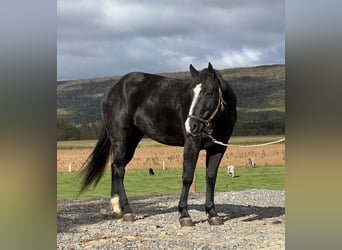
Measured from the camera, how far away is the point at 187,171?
6125 mm

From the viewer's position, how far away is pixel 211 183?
6.34m

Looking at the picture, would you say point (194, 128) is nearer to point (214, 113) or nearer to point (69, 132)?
point (214, 113)

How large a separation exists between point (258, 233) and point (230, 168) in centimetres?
866

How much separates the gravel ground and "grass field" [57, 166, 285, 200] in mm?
2046

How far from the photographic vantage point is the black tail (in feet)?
23.1

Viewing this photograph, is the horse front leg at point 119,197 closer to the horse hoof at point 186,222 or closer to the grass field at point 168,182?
the horse hoof at point 186,222

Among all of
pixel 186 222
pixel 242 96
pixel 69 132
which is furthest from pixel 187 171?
pixel 242 96

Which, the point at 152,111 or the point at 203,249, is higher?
the point at 152,111

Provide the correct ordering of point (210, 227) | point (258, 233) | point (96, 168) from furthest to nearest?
point (96, 168)
point (210, 227)
point (258, 233)

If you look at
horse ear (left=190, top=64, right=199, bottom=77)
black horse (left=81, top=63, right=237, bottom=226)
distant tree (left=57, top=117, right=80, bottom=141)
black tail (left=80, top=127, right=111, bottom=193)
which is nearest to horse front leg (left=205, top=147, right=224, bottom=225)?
black horse (left=81, top=63, right=237, bottom=226)


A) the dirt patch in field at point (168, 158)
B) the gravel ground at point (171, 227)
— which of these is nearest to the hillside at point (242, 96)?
the dirt patch in field at point (168, 158)
